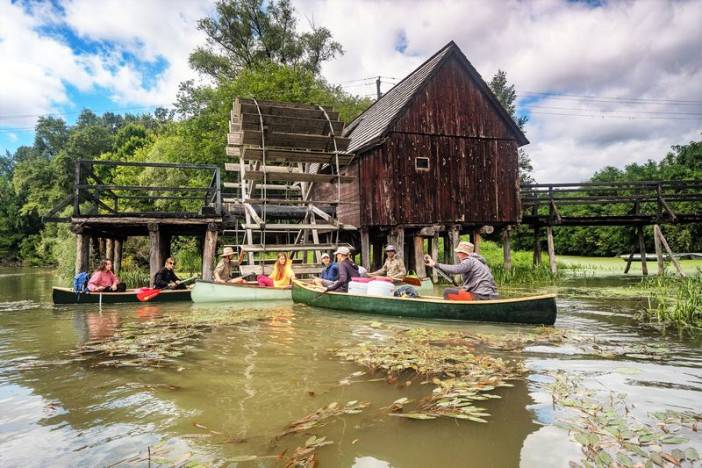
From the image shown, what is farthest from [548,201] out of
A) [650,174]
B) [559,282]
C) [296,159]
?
[650,174]

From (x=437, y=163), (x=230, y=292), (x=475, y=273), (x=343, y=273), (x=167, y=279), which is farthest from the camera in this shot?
(x=437, y=163)

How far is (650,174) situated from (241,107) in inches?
1435

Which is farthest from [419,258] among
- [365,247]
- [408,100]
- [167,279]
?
[167,279]

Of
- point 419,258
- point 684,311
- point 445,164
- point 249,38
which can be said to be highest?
point 249,38

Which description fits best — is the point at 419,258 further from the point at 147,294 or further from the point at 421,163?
the point at 147,294

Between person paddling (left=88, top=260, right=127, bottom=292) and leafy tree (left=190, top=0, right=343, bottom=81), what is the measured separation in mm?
21569

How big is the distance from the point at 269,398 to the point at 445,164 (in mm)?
12573

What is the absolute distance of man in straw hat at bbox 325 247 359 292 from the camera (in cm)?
938

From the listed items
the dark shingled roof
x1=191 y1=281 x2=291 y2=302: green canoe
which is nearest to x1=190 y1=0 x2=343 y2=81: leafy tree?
the dark shingled roof

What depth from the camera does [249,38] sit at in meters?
31.1

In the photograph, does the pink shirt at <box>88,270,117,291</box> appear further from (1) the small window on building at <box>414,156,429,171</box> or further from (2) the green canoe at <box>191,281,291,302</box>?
(1) the small window on building at <box>414,156,429,171</box>

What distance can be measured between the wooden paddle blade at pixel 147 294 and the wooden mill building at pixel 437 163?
22.3 ft

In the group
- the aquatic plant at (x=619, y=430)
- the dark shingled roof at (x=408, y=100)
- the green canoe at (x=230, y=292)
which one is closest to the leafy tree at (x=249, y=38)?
the dark shingled roof at (x=408, y=100)

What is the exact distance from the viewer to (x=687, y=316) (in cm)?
696
